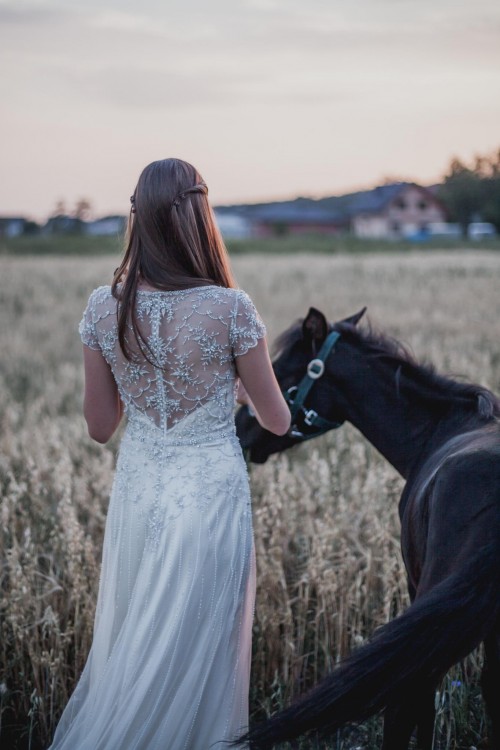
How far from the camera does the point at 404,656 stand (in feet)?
7.72

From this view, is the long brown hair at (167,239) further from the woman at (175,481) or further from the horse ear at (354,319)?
the horse ear at (354,319)

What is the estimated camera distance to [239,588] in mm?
3100

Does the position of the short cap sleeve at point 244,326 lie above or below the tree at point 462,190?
below

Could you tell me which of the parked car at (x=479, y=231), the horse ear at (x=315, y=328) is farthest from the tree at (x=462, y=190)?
the parked car at (x=479, y=231)

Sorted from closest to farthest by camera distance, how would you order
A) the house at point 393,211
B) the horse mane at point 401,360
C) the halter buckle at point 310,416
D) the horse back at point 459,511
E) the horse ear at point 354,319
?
1. the horse back at point 459,511
2. the horse mane at point 401,360
3. the halter buckle at point 310,416
4. the horse ear at point 354,319
5. the house at point 393,211

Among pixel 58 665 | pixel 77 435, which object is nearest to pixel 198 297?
pixel 58 665

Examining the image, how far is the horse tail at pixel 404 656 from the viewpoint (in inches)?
89.3

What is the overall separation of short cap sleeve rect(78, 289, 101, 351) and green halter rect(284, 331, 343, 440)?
1.19 metres

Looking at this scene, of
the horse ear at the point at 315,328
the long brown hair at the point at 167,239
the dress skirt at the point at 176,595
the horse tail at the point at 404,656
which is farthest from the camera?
the horse ear at the point at 315,328

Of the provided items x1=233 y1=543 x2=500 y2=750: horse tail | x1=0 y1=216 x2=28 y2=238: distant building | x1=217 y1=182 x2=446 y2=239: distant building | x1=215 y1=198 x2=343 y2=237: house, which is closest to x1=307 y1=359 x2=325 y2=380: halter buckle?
x1=233 y1=543 x2=500 y2=750: horse tail

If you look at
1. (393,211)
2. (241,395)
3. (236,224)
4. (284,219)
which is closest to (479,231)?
(393,211)

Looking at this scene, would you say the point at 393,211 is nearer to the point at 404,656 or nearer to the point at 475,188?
the point at 475,188

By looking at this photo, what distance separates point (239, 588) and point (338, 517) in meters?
1.72

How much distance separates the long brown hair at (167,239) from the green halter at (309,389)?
108 cm
